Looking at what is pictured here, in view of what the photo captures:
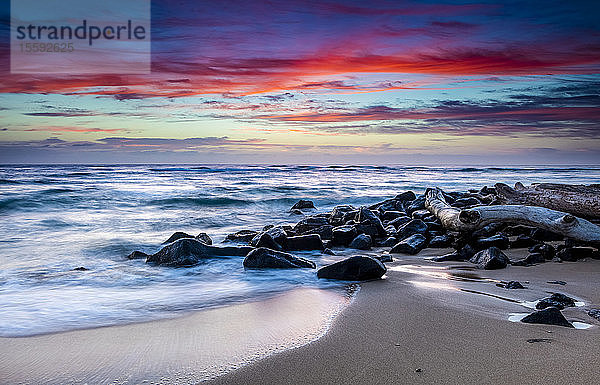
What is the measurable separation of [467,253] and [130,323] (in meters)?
4.66

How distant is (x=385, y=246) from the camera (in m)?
8.30

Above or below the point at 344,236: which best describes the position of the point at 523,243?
above

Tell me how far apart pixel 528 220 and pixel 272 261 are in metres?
3.86

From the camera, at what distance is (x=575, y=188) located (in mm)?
7566

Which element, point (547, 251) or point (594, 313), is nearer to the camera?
point (594, 313)

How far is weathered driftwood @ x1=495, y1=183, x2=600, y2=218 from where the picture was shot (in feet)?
23.0

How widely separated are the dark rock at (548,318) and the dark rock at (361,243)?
5.11 metres

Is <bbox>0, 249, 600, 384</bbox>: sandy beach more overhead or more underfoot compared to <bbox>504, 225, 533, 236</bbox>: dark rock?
more overhead

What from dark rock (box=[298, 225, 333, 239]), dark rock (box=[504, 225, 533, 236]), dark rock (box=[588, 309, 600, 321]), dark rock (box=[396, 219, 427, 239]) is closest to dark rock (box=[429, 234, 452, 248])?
dark rock (box=[396, 219, 427, 239])

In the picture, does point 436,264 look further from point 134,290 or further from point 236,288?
point 134,290

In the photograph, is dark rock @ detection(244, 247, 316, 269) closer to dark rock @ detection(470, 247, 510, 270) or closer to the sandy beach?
the sandy beach

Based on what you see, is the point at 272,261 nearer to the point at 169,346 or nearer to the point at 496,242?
the point at 169,346

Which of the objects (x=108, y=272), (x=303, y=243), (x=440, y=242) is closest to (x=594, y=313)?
(x=440, y=242)

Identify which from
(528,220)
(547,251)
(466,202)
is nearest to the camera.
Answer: (547,251)
